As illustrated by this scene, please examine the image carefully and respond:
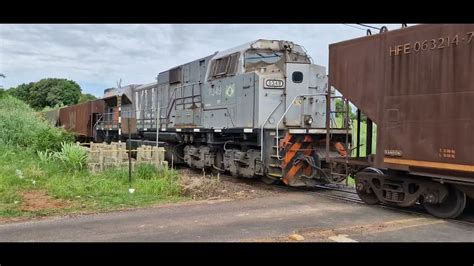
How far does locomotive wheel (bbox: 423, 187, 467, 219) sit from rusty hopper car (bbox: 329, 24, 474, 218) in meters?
0.01

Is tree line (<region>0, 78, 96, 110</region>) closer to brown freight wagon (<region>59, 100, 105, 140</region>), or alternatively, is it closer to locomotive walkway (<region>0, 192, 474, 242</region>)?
brown freight wagon (<region>59, 100, 105, 140</region>)

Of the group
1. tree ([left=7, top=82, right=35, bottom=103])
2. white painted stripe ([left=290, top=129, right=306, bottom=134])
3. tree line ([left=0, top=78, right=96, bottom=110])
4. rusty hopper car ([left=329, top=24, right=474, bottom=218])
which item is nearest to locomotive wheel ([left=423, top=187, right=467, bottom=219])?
rusty hopper car ([left=329, top=24, right=474, bottom=218])

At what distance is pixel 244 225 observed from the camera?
7074mm

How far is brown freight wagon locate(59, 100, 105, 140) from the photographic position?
83.7 feet

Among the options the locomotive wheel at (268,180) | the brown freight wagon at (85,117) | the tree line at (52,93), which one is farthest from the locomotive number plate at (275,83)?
the tree line at (52,93)

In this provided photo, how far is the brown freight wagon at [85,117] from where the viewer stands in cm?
A: 2552

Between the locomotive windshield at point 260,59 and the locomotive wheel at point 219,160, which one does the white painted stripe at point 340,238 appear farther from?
the locomotive wheel at point 219,160

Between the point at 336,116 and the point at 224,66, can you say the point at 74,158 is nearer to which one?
the point at 224,66

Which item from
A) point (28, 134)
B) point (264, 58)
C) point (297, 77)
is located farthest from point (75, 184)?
point (28, 134)

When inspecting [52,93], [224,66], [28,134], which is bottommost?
[28,134]

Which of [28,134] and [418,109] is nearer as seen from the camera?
[418,109]

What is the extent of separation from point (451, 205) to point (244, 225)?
3.44 metres

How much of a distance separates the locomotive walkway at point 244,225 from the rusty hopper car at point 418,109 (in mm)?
478

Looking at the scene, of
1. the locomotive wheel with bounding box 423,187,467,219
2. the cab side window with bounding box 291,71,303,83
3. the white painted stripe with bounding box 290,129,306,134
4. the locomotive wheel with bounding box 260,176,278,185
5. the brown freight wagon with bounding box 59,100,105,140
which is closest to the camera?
the locomotive wheel with bounding box 423,187,467,219
